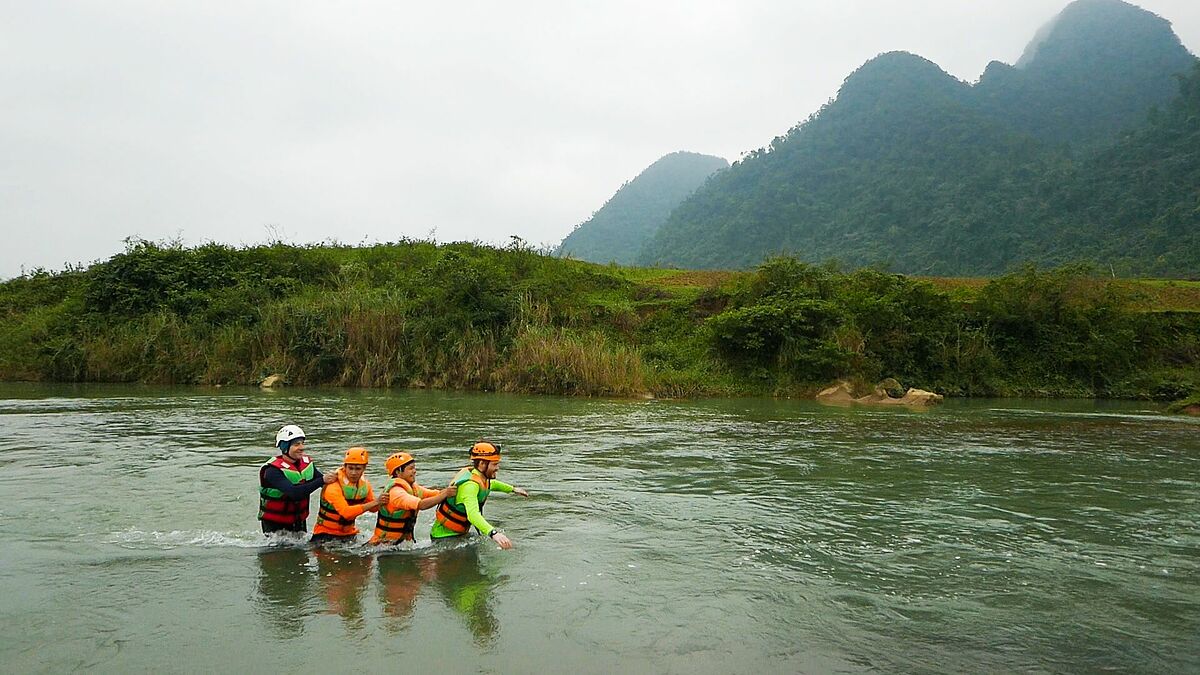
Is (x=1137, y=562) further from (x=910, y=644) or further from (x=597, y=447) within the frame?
(x=597, y=447)

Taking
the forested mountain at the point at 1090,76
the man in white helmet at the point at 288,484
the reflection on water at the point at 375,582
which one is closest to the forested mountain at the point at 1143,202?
the forested mountain at the point at 1090,76

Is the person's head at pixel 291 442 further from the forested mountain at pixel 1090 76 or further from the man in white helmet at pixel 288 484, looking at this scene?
the forested mountain at pixel 1090 76

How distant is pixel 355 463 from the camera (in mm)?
7301

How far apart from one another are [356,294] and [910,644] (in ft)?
86.1

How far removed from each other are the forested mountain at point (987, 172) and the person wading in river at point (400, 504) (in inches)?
1772

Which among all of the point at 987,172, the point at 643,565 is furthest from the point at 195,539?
the point at 987,172

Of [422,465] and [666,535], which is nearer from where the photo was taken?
[666,535]

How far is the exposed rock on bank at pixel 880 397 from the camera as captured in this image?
2361cm

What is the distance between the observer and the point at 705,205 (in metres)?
76.0

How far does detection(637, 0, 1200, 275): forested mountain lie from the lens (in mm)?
48906

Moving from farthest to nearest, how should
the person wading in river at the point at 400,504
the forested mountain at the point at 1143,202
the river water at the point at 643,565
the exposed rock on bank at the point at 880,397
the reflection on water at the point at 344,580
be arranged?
the forested mountain at the point at 1143,202 < the exposed rock on bank at the point at 880,397 < the person wading in river at the point at 400,504 < the reflection on water at the point at 344,580 < the river water at the point at 643,565

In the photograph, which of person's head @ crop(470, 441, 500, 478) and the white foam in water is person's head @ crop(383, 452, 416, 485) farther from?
the white foam in water

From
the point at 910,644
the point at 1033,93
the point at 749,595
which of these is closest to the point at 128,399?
the point at 749,595

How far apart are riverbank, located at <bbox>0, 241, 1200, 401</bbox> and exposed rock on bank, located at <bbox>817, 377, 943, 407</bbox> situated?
0.67 metres
